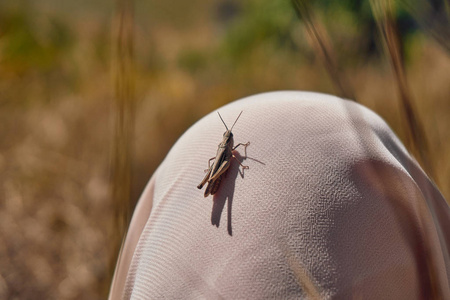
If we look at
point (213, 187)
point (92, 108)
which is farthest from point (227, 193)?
point (92, 108)

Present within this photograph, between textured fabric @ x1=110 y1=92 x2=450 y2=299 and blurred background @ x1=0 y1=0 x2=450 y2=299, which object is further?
blurred background @ x1=0 y1=0 x2=450 y2=299

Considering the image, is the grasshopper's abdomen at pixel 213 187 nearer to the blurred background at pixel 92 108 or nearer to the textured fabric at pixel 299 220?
the textured fabric at pixel 299 220

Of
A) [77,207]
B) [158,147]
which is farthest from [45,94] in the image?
[77,207]

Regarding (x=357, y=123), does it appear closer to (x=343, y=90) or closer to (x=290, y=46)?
(x=343, y=90)

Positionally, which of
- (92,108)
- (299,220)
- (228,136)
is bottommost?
(299,220)

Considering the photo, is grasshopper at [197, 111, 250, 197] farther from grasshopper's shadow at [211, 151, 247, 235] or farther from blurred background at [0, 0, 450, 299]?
blurred background at [0, 0, 450, 299]

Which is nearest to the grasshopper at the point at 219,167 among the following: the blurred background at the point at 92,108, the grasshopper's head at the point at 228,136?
the grasshopper's head at the point at 228,136

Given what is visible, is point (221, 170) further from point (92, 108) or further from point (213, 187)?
point (92, 108)

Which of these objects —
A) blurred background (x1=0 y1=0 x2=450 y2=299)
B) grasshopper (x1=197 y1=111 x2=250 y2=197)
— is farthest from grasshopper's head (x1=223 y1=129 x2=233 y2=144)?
blurred background (x1=0 y1=0 x2=450 y2=299)
